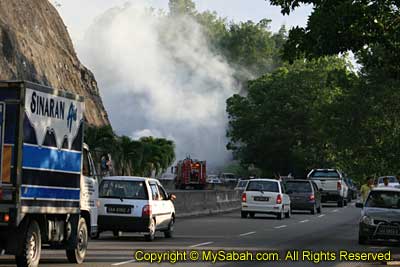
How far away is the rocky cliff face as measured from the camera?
148ft

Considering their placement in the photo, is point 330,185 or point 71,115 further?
point 330,185

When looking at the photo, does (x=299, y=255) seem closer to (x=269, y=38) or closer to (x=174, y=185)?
(x=174, y=185)

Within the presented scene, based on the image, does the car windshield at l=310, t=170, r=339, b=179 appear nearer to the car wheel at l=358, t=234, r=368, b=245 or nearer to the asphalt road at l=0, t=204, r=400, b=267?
the asphalt road at l=0, t=204, r=400, b=267

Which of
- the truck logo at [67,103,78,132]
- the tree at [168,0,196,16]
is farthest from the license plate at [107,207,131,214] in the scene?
the tree at [168,0,196,16]

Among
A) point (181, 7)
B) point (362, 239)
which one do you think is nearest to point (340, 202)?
point (362, 239)

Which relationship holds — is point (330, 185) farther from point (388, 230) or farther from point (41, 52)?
point (388, 230)

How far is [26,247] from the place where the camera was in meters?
15.2

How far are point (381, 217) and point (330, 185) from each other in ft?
109

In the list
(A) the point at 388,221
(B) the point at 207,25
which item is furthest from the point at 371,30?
(B) the point at 207,25

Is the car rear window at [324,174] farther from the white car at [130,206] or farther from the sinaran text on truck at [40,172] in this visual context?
the sinaran text on truck at [40,172]

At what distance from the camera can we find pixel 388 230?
24078mm

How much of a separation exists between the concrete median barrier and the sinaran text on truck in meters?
20.9

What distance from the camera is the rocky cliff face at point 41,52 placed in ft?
148

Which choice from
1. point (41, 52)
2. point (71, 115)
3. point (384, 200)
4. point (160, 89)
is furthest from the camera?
point (160, 89)
